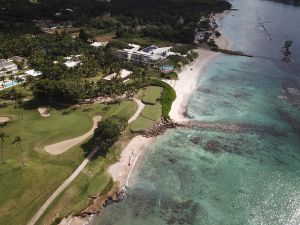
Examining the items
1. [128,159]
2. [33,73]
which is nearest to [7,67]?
[33,73]

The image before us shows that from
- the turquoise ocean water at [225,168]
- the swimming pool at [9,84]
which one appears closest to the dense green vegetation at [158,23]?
the turquoise ocean water at [225,168]

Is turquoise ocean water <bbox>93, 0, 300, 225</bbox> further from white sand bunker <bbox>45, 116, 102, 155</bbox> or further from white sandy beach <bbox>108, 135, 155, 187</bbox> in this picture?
white sand bunker <bbox>45, 116, 102, 155</bbox>

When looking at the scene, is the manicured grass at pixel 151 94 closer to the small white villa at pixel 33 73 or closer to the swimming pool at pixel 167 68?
the swimming pool at pixel 167 68

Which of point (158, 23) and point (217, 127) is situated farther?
point (158, 23)

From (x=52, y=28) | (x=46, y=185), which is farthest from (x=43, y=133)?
(x=52, y=28)

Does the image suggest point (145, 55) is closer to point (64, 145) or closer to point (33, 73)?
point (33, 73)

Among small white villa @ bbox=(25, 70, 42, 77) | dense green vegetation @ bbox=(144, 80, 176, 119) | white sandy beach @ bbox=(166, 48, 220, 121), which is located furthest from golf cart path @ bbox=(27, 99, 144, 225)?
small white villa @ bbox=(25, 70, 42, 77)

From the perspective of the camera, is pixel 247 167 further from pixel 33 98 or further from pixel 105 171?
pixel 33 98
